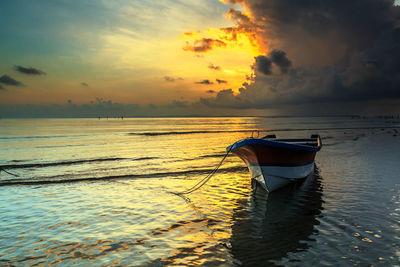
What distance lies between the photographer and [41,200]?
12.2m

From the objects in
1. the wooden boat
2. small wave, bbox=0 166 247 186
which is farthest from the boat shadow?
small wave, bbox=0 166 247 186

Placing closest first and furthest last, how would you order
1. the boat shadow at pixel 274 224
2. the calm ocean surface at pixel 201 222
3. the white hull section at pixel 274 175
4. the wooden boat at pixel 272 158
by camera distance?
1. the calm ocean surface at pixel 201 222
2. the boat shadow at pixel 274 224
3. the wooden boat at pixel 272 158
4. the white hull section at pixel 274 175

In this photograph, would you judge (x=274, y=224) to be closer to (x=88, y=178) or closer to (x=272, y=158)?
(x=272, y=158)

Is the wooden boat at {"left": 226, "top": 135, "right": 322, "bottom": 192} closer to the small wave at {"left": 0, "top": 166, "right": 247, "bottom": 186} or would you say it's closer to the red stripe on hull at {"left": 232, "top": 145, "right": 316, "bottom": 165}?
the red stripe on hull at {"left": 232, "top": 145, "right": 316, "bottom": 165}

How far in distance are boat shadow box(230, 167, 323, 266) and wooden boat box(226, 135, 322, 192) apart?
73 cm

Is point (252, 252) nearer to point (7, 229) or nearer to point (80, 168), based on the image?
point (7, 229)

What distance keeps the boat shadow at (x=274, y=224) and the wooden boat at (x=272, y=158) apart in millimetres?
732

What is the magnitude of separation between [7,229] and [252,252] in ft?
25.4

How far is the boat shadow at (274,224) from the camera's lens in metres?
6.87

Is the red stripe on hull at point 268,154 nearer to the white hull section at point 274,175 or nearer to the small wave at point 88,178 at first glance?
the white hull section at point 274,175

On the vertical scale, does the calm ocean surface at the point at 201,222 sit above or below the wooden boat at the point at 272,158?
below

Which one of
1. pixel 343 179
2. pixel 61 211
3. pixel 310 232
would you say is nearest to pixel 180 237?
pixel 310 232


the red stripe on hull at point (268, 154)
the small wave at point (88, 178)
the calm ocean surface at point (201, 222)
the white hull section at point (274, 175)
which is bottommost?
the small wave at point (88, 178)

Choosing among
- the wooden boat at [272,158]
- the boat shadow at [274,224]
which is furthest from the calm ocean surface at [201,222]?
the wooden boat at [272,158]
